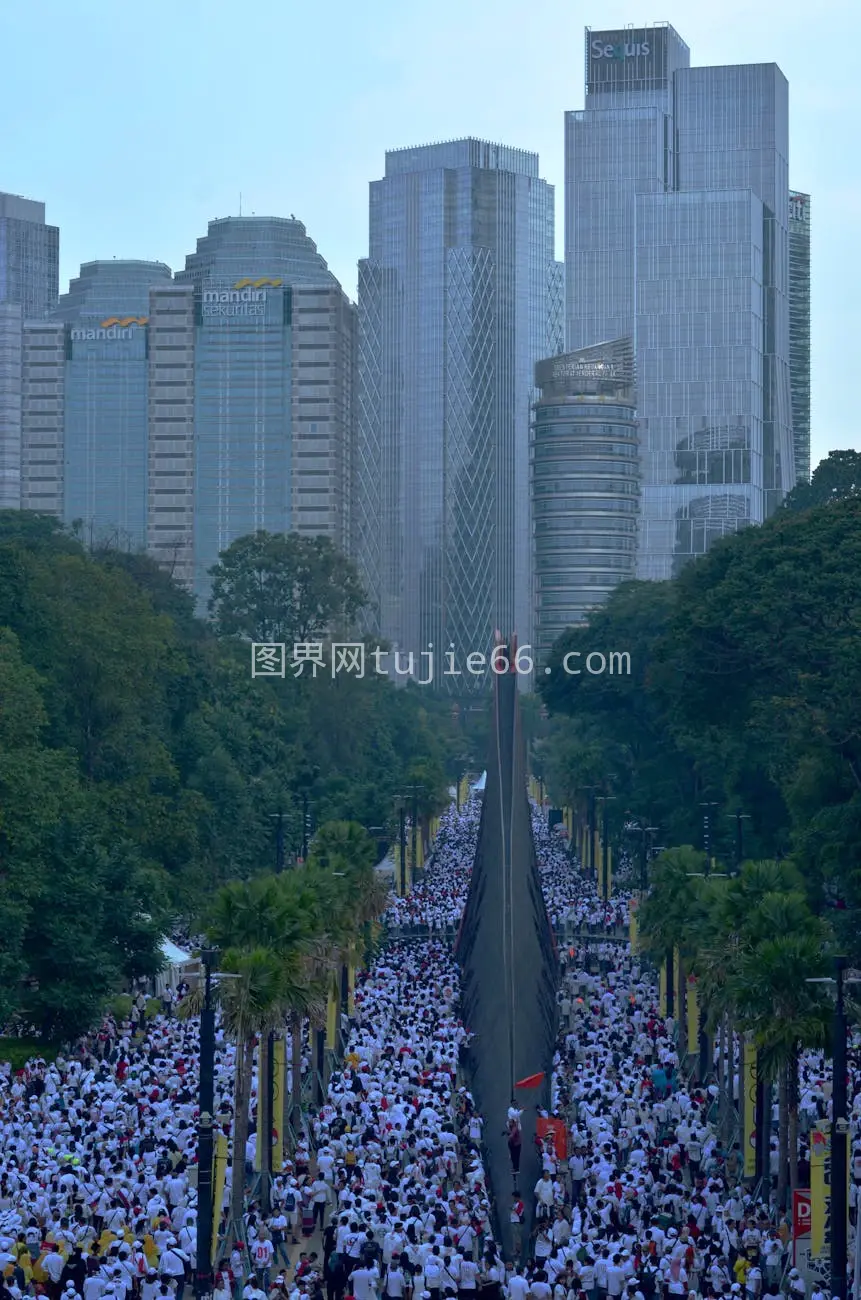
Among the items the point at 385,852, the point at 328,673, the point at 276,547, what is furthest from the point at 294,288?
the point at 385,852

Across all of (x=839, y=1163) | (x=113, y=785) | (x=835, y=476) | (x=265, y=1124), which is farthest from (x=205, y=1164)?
(x=835, y=476)

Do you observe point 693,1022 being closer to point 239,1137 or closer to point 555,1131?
point 555,1131

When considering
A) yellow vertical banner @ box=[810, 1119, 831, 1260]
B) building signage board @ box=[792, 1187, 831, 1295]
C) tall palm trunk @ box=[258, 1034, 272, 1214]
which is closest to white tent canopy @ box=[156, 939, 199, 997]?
tall palm trunk @ box=[258, 1034, 272, 1214]

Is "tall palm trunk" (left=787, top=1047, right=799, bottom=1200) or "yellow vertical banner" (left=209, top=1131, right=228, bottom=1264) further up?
"tall palm trunk" (left=787, top=1047, right=799, bottom=1200)

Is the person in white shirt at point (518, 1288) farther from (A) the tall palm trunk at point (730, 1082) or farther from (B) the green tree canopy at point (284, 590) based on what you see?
(B) the green tree canopy at point (284, 590)

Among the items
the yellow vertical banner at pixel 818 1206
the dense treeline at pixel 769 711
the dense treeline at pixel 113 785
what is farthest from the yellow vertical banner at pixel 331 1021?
the yellow vertical banner at pixel 818 1206

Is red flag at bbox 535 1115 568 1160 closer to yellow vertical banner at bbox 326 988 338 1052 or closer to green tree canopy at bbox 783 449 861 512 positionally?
yellow vertical banner at bbox 326 988 338 1052

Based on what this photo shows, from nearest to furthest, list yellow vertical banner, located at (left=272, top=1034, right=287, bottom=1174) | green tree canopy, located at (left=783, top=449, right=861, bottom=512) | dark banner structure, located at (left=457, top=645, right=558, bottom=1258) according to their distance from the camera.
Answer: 1. yellow vertical banner, located at (left=272, top=1034, right=287, bottom=1174)
2. dark banner structure, located at (left=457, top=645, right=558, bottom=1258)
3. green tree canopy, located at (left=783, top=449, right=861, bottom=512)
